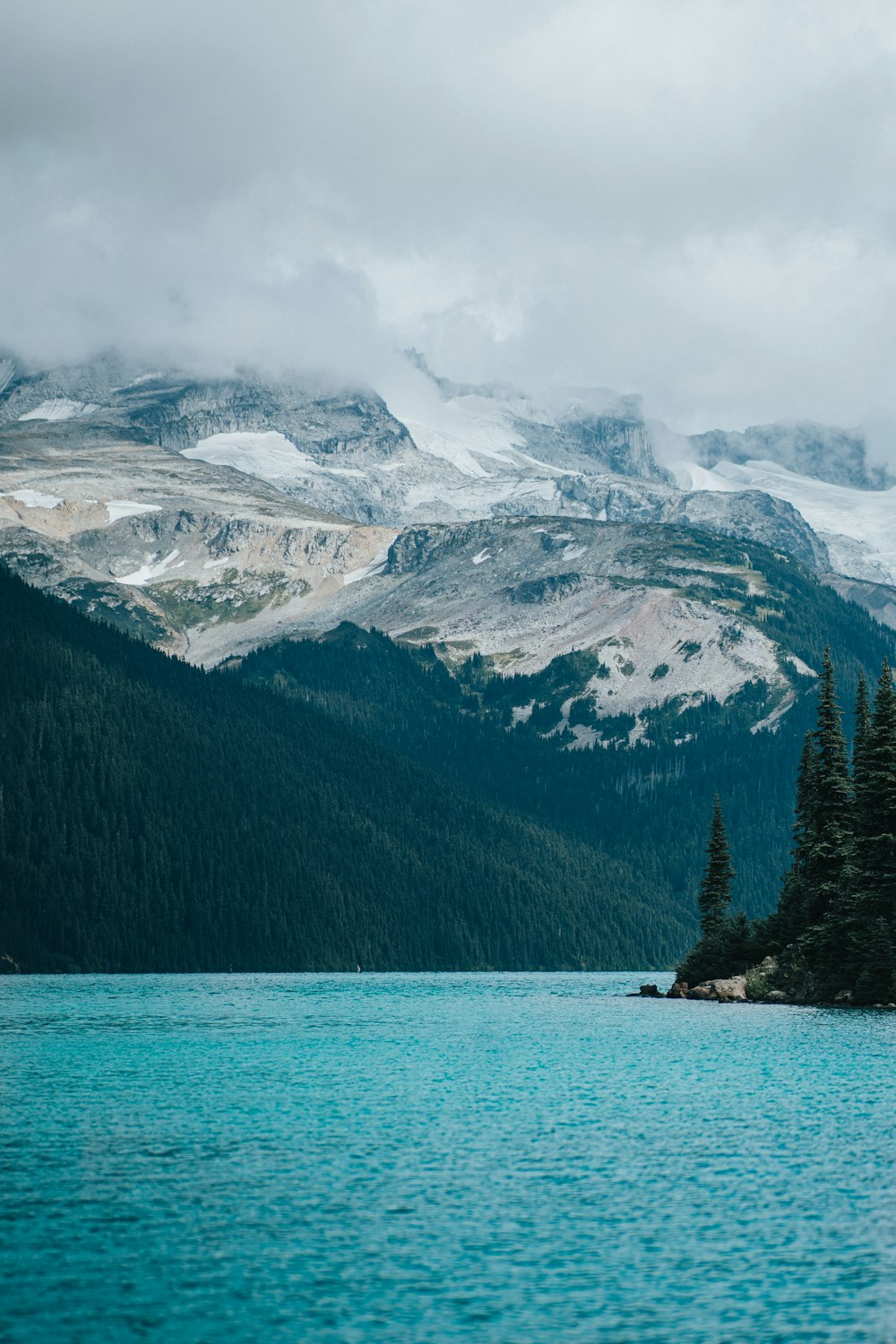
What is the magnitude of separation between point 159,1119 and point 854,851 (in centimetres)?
7319

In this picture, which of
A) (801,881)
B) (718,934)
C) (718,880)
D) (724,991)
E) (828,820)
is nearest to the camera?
(828,820)

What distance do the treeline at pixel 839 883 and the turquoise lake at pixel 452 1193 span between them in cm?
1850

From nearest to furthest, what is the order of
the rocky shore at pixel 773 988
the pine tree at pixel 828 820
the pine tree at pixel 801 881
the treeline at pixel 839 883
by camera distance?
the treeline at pixel 839 883
the rocky shore at pixel 773 988
the pine tree at pixel 828 820
the pine tree at pixel 801 881

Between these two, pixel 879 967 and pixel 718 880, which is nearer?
pixel 879 967

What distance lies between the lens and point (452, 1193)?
4847cm

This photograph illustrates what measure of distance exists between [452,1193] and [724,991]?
314ft

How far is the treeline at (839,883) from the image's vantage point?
11400 cm

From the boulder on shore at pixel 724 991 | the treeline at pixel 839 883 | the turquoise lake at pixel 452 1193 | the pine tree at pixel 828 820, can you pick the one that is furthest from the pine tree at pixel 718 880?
the turquoise lake at pixel 452 1193

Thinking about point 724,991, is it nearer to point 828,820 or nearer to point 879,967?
point 828,820

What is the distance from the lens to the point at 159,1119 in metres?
64.5

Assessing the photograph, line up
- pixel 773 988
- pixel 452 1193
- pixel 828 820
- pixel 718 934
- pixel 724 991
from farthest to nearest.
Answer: pixel 718 934 < pixel 724 991 < pixel 828 820 < pixel 773 988 < pixel 452 1193

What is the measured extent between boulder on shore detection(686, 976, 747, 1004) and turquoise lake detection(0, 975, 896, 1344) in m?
38.6

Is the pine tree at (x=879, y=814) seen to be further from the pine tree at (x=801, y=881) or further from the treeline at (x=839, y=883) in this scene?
the pine tree at (x=801, y=881)

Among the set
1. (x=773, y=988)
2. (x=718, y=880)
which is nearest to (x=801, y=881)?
(x=773, y=988)
